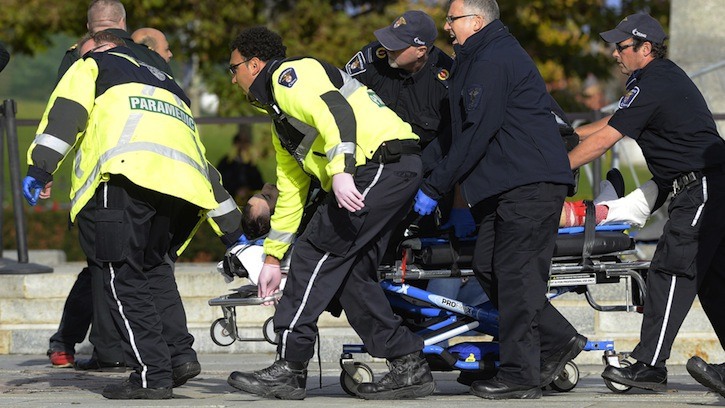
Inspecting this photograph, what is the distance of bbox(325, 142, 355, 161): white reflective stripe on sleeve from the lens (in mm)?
5781

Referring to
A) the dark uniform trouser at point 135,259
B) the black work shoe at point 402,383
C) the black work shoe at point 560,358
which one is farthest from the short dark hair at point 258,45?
the black work shoe at point 560,358

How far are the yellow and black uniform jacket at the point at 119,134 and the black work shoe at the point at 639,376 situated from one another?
81.8 inches

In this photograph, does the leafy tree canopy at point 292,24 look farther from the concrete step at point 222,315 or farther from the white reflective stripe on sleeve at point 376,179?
the white reflective stripe on sleeve at point 376,179

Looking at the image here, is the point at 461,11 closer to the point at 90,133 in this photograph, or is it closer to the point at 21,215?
the point at 90,133

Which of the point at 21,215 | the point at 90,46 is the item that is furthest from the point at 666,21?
the point at 90,46

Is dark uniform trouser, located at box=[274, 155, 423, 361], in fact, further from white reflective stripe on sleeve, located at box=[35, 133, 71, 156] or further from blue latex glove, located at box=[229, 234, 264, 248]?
white reflective stripe on sleeve, located at box=[35, 133, 71, 156]

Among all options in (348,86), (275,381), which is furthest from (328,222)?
(275,381)

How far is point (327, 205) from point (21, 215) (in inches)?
171

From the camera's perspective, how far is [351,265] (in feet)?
20.1

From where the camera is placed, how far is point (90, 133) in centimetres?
623

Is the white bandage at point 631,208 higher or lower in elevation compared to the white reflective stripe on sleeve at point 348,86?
lower

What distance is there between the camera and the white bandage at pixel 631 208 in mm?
6336

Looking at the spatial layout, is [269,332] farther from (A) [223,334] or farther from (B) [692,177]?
(B) [692,177]

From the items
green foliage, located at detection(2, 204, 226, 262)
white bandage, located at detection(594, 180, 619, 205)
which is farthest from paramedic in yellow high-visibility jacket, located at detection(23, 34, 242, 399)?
green foliage, located at detection(2, 204, 226, 262)
